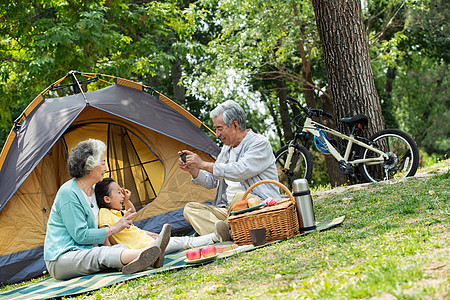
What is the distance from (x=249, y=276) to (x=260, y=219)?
84cm

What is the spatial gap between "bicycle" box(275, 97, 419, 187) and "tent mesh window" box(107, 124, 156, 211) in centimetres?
164

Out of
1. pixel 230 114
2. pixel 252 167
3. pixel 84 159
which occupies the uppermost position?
pixel 230 114

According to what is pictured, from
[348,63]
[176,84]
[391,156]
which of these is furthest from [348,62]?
[176,84]

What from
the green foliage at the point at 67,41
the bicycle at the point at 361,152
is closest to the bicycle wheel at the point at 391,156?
the bicycle at the point at 361,152

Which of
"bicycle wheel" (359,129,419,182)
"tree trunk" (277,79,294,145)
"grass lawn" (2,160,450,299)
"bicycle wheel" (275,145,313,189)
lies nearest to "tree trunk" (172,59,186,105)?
"tree trunk" (277,79,294,145)

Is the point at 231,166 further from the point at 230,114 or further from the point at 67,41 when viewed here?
the point at 67,41

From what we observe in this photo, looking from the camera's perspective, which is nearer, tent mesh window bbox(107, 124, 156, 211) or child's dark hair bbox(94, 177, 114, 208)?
child's dark hair bbox(94, 177, 114, 208)

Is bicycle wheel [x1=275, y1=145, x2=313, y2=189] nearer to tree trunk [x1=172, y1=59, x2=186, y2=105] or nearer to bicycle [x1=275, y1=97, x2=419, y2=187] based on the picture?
bicycle [x1=275, y1=97, x2=419, y2=187]

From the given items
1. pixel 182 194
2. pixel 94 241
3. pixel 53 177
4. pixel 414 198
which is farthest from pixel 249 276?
pixel 53 177

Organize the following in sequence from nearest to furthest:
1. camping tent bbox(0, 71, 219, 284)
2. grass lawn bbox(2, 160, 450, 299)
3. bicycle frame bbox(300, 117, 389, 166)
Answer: grass lawn bbox(2, 160, 450, 299), camping tent bbox(0, 71, 219, 284), bicycle frame bbox(300, 117, 389, 166)

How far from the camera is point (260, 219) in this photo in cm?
315

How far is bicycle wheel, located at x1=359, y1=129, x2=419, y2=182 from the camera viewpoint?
4840mm

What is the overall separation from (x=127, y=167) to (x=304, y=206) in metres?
2.57

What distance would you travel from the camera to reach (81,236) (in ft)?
9.99
